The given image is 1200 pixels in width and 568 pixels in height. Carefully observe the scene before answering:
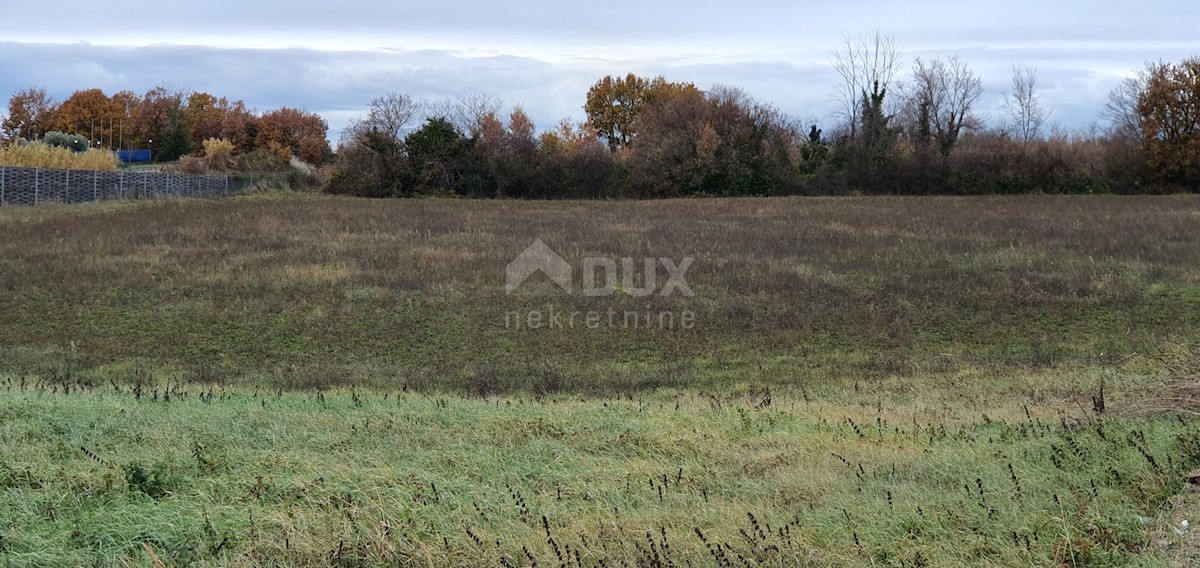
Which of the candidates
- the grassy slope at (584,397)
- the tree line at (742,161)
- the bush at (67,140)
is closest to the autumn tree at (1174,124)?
the tree line at (742,161)

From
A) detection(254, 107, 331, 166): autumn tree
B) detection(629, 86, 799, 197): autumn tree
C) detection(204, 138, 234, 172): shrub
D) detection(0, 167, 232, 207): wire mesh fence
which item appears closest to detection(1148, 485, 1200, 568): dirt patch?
detection(0, 167, 232, 207): wire mesh fence

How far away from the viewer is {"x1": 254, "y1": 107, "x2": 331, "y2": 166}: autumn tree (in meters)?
75.3

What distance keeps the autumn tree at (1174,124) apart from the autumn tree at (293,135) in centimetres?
5795

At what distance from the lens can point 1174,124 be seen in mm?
47750

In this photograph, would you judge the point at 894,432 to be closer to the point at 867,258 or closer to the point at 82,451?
the point at 82,451

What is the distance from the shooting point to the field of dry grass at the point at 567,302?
12484 millimetres

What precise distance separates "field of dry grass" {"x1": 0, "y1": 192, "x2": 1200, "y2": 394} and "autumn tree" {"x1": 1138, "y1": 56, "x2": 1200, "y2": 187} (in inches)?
953

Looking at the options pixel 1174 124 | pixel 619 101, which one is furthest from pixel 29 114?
pixel 1174 124

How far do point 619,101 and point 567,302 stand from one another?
6616 centimetres

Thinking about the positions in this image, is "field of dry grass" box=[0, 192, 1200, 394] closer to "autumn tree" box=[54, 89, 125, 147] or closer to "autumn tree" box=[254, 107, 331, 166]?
"autumn tree" box=[254, 107, 331, 166]

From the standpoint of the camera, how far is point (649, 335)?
14.5 meters

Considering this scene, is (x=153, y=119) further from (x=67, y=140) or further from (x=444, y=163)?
(x=444, y=163)

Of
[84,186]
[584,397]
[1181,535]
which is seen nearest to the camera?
[1181,535]

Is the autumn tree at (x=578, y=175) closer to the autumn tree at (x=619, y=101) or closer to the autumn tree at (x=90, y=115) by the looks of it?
the autumn tree at (x=619, y=101)
